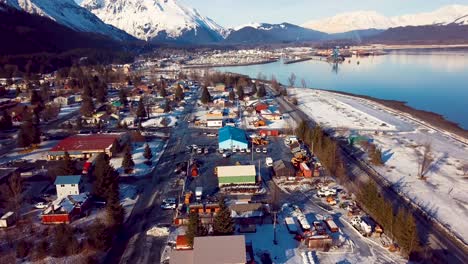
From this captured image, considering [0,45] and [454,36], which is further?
[454,36]

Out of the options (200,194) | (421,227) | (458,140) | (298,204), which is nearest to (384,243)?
(421,227)

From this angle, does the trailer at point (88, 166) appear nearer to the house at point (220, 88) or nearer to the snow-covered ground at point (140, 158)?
the snow-covered ground at point (140, 158)

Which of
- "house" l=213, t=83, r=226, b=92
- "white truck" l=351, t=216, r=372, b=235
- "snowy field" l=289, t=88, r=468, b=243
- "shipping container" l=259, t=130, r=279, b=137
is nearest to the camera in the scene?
"white truck" l=351, t=216, r=372, b=235

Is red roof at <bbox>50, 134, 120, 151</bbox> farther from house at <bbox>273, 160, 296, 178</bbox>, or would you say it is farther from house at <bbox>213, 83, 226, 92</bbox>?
house at <bbox>213, 83, 226, 92</bbox>

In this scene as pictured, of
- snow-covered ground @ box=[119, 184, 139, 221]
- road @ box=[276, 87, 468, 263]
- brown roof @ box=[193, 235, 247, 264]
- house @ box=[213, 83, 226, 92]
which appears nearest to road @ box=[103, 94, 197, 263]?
snow-covered ground @ box=[119, 184, 139, 221]

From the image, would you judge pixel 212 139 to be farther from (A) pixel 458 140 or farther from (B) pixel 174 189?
(A) pixel 458 140

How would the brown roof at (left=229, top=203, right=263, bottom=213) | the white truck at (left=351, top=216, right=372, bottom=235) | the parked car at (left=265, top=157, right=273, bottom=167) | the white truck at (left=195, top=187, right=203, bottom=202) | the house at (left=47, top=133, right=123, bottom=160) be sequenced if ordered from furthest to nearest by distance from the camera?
the house at (left=47, top=133, right=123, bottom=160) < the parked car at (left=265, top=157, right=273, bottom=167) < the white truck at (left=195, top=187, right=203, bottom=202) < the brown roof at (left=229, top=203, right=263, bottom=213) < the white truck at (left=351, top=216, right=372, bottom=235)

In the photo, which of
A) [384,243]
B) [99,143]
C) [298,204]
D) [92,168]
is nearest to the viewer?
[384,243]
